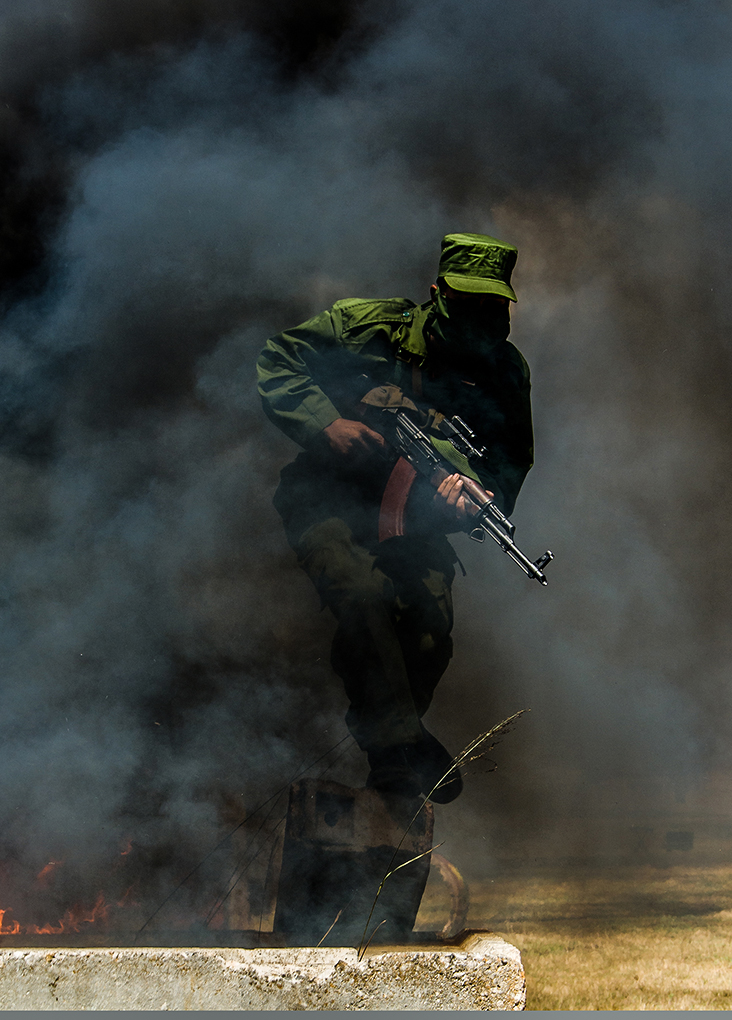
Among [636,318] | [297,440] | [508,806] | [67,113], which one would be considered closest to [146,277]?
[67,113]

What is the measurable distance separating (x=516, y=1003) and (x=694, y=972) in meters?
0.95

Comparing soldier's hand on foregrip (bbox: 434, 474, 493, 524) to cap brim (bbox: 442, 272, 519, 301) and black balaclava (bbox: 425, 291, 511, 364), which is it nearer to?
black balaclava (bbox: 425, 291, 511, 364)

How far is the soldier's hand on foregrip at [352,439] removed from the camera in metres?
3.35

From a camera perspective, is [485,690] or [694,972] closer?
[694,972]

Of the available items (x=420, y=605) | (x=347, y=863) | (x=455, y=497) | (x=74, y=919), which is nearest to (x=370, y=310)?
(x=455, y=497)

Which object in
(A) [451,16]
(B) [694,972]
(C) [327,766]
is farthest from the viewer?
(A) [451,16]

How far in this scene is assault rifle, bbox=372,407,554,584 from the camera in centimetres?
323

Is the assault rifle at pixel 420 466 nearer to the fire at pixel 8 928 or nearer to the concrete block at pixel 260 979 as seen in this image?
the concrete block at pixel 260 979

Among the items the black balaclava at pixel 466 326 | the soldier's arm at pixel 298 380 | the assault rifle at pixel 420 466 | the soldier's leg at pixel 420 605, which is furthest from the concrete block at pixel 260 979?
the black balaclava at pixel 466 326

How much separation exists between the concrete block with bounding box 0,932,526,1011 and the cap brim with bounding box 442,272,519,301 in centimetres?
218

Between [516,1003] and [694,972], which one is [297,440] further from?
[694,972]

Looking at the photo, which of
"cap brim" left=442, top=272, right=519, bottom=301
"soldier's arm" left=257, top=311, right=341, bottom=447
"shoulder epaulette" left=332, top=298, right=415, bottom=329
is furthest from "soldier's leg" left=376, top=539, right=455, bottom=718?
"cap brim" left=442, top=272, right=519, bottom=301

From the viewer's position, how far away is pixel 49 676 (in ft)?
12.0

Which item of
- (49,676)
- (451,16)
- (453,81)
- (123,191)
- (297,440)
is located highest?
(451,16)
